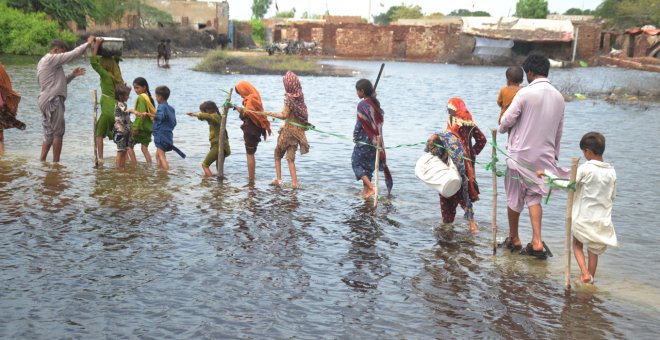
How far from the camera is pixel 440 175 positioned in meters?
7.36

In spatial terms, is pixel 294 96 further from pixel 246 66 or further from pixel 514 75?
pixel 246 66

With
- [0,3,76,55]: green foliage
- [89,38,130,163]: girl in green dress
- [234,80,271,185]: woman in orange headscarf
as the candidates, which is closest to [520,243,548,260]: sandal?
[234,80,271,185]: woman in orange headscarf

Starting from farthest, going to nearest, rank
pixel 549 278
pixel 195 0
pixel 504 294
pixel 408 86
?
pixel 195 0
pixel 408 86
pixel 549 278
pixel 504 294

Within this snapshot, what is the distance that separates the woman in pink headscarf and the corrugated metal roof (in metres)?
58.8

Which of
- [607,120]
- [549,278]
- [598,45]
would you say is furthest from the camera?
[598,45]

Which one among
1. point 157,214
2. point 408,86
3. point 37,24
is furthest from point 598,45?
point 157,214

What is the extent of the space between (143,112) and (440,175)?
4.73 metres

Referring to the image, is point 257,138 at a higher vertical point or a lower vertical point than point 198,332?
higher

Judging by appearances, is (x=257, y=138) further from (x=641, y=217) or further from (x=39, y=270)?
(x=641, y=217)

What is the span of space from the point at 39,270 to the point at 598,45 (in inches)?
2602

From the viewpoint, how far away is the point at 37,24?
39406 mm

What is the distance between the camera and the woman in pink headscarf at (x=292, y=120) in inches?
363

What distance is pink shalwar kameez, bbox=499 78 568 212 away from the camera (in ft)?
21.1

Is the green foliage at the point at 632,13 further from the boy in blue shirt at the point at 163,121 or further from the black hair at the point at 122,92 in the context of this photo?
the black hair at the point at 122,92
